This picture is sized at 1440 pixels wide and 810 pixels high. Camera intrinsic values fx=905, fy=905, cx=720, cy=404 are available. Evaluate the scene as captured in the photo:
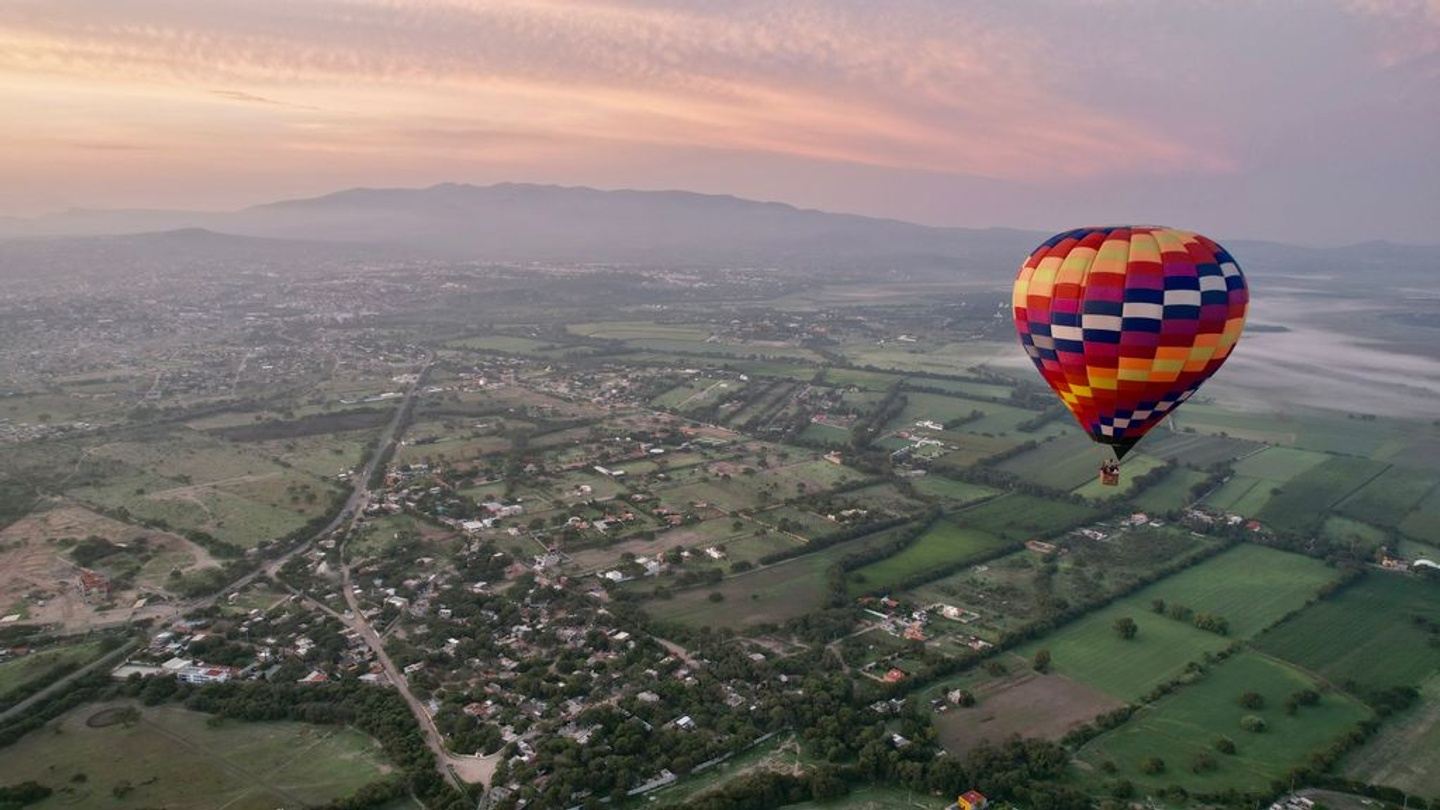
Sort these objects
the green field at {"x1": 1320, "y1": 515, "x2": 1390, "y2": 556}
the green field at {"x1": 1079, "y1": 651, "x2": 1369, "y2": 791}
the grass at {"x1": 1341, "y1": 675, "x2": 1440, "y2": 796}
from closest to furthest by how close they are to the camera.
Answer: the grass at {"x1": 1341, "y1": 675, "x2": 1440, "y2": 796} < the green field at {"x1": 1079, "y1": 651, "x2": 1369, "y2": 791} < the green field at {"x1": 1320, "y1": 515, "x2": 1390, "y2": 556}

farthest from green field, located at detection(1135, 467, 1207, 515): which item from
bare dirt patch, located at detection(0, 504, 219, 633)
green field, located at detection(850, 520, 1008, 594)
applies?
bare dirt patch, located at detection(0, 504, 219, 633)

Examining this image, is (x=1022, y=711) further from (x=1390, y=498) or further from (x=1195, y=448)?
(x=1195, y=448)

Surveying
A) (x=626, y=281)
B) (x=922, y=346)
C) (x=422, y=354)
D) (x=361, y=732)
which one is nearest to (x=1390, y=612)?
(x=361, y=732)

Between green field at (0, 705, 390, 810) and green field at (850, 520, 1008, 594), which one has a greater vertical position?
green field at (850, 520, 1008, 594)

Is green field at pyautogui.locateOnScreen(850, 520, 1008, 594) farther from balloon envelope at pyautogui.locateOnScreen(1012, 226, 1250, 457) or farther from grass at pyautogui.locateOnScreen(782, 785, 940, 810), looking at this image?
balloon envelope at pyautogui.locateOnScreen(1012, 226, 1250, 457)

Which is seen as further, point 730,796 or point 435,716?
point 435,716

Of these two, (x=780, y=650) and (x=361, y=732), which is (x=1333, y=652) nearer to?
(x=780, y=650)

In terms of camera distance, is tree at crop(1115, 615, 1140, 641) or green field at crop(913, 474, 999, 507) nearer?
tree at crop(1115, 615, 1140, 641)
